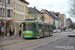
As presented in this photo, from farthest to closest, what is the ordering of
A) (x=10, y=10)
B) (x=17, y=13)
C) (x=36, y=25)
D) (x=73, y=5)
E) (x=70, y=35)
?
(x=17, y=13), (x=10, y=10), (x=70, y=35), (x=36, y=25), (x=73, y=5)

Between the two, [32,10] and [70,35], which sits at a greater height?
[32,10]

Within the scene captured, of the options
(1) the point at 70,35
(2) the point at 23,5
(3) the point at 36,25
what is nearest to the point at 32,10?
(2) the point at 23,5

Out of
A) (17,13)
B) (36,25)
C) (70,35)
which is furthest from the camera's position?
(17,13)

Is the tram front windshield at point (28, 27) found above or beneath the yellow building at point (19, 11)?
beneath

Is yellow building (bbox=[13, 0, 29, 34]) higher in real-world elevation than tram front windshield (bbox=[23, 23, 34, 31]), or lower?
higher

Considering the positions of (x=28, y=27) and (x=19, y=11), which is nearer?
(x=28, y=27)

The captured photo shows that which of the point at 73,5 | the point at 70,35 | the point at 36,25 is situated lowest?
the point at 70,35

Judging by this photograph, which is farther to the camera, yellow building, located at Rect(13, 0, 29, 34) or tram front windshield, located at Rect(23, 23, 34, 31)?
yellow building, located at Rect(13, 0, 29, 34)

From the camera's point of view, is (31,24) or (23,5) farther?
Answer: (23,5)

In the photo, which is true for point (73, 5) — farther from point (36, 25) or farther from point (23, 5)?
point (23, 5)

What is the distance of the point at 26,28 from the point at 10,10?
17501 mm

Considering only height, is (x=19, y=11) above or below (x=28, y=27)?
above

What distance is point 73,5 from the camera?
25188 millimetres

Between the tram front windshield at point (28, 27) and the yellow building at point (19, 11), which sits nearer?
the tram front windshield at point (28, 27)
